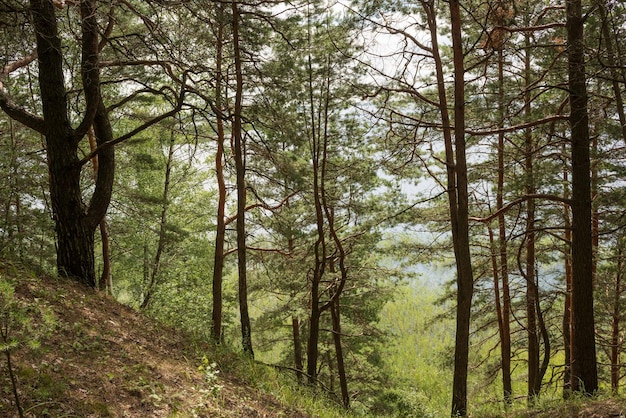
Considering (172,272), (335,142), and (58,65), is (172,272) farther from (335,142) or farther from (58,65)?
(58,65)

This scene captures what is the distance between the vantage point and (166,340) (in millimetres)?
6016

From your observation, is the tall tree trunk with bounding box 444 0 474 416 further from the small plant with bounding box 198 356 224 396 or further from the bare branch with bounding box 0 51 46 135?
the bare branch with bounding box 0 51 46 135

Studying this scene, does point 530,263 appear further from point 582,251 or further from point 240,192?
point 240,192

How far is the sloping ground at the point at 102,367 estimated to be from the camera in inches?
140

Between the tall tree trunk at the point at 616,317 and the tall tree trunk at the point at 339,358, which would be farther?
the tall tree trunk at the point at 339,358

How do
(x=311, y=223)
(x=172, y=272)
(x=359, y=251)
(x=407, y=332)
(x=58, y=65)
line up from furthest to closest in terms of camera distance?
(x=407, y=332), (x=172, y=272), (x=311, y=223), (x=359, y=251), (x=58, y=65)

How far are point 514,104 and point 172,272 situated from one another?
12510 mm

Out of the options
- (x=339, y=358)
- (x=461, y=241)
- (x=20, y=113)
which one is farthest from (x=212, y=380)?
(x=339, y=358)

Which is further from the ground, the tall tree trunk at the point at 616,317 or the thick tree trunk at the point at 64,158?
the thick tree trunk at the point at 64,158

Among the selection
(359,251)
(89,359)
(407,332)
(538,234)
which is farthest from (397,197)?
(407,332)

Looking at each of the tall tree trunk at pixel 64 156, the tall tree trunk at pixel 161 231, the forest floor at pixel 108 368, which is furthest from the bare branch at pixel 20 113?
the tall tree trunk at pixel 161 231

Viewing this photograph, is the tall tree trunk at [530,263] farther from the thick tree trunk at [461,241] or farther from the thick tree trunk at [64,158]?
the thick tree trunk at [64,158]

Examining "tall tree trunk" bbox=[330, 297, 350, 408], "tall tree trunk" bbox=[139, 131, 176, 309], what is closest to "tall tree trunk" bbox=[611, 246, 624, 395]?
"tall tree trunk" bbox=[330, 297, 350, 408]

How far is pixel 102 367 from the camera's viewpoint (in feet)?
14.1
